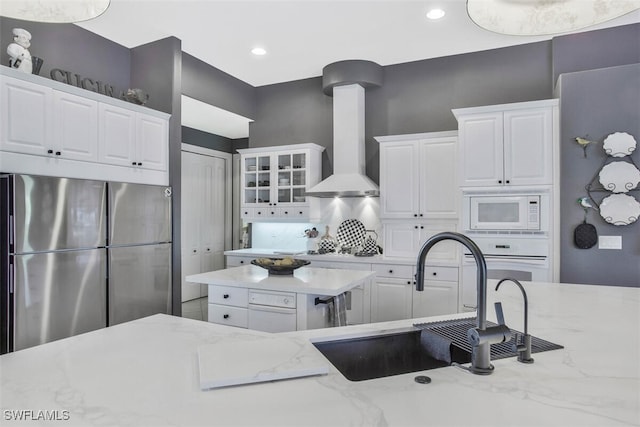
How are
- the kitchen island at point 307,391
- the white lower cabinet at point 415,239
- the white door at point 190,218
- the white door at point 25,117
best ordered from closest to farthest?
the kitchen island at point 307,391 → the white door at point 25,117 → the white lower cabinet at point 415,239 → the white door at point 190,218

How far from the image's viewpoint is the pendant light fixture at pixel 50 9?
136cm

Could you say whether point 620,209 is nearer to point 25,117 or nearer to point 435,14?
point 435,14

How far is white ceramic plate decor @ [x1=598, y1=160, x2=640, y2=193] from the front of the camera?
3021 millimetres

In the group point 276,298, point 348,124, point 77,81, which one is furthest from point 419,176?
point 77,81

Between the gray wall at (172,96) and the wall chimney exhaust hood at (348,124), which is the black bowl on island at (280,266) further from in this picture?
the wall chimney exhaust hood at (348,124)

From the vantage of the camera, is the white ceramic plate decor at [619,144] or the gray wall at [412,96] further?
the gray wall at [412,96]

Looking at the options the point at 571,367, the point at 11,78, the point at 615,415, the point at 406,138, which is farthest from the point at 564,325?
the point at 11,78

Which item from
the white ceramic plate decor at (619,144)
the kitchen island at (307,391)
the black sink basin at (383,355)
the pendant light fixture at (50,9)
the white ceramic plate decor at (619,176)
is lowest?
the black sink basin at (383,355)

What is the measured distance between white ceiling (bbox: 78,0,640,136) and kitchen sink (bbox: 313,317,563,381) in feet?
8.57

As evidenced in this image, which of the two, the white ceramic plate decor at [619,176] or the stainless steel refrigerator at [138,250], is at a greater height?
the white ceramic plate decor at [619,176]

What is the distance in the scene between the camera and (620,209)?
10.1 feet

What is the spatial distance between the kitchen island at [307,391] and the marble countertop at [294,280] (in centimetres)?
107

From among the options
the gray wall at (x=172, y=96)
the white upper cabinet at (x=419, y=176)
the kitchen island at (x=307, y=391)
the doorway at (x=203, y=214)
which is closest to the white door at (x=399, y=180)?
the white upper cabinet at (x=419, y=176)

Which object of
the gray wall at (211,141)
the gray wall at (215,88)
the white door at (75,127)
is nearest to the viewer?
the white door at (75,127)
